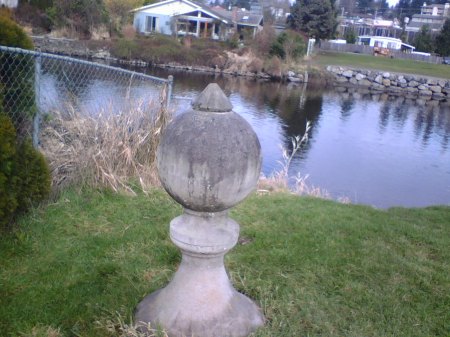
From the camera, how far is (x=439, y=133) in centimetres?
2253

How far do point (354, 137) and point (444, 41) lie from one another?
1722 inches

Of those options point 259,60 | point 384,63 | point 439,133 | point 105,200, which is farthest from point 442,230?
point 384,63

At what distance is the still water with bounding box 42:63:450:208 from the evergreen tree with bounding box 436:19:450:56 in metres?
25.6

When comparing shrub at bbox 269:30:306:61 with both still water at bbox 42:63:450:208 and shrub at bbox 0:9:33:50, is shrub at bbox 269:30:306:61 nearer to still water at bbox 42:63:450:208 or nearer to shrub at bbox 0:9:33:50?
still water at bbox 42:63:450:208

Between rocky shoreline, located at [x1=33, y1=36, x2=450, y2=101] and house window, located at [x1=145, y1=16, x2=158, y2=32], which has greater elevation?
house window, located at [x1=145, y1=16, x2=158, y2=32]

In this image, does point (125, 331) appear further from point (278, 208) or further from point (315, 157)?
point (315, 157)

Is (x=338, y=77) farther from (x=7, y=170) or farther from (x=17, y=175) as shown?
(x=7, y=170)

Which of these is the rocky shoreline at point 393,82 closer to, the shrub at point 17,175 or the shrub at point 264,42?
the shrub at point 264,42

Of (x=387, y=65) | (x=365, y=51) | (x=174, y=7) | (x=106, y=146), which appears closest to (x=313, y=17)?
(x=387, y=65)

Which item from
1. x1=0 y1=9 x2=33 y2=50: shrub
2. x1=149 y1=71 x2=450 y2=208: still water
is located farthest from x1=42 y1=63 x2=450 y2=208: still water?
x1=0 y1=9 x2=33 y2=50: shrub

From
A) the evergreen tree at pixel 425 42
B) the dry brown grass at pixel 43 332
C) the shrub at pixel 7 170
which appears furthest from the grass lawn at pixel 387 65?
the dry brown grass at pixel 43 332

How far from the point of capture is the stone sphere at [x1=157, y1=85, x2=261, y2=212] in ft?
9.48

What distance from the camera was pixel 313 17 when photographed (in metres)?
49.1

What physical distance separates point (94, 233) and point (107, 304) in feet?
4.45
